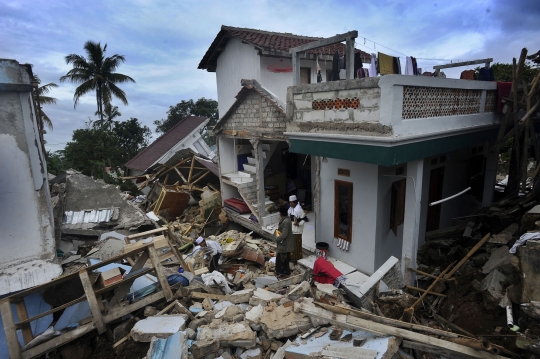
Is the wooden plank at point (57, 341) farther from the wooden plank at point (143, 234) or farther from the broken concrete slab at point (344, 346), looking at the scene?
the wooden plank at point (143, 234)

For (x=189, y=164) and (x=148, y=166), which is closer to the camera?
(x=189, y=164)

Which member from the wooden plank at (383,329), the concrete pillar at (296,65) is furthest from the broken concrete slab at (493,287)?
the concrete pillar at (296,65)

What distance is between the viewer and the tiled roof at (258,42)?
11.9 m

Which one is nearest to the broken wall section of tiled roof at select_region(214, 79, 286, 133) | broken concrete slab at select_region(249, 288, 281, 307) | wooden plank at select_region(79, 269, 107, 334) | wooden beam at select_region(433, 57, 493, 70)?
wooden plank at select_region(79, 269, 107, 334)

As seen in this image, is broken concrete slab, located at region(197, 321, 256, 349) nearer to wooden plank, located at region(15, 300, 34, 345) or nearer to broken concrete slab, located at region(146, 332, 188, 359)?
broken concrete slab, located at region(146, 332, 188, 359)

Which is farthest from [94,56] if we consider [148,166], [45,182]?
[45,182]

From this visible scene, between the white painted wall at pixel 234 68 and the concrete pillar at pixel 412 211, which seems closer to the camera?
the concrete pillar at pixel 412 211

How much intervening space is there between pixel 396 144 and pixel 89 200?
9.68 metres

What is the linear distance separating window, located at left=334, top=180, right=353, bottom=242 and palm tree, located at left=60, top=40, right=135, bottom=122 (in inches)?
1062

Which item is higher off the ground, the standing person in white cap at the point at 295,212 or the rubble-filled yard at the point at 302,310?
the standing person in white cap at the point at 295,212

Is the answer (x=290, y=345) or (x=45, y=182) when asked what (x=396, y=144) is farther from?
(x=45, y=182)

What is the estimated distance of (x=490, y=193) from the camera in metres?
9.92

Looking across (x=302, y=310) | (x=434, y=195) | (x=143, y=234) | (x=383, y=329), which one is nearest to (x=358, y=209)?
(x=434, y=195)

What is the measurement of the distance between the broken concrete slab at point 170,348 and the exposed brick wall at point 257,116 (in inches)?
273
